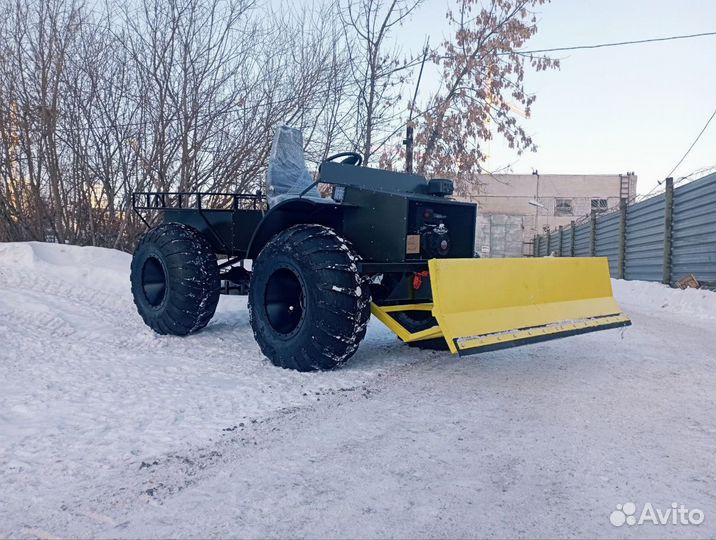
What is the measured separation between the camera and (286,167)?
5.62 meters

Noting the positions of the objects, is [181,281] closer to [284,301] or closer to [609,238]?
[284,301]

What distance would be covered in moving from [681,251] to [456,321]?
8.56 m

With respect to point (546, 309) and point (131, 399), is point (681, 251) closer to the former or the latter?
point (546, 309)

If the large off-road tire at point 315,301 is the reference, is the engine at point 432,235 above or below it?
above

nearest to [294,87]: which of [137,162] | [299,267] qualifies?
[137,162]

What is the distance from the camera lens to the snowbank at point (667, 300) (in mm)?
8539

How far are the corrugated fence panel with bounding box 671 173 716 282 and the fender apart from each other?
7.37 meters

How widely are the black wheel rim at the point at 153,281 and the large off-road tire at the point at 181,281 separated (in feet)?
0.09

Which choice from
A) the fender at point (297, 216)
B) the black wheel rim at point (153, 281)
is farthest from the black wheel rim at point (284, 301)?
the black wheel rim at point (153, 281)

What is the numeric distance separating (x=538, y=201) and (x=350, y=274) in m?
32.4

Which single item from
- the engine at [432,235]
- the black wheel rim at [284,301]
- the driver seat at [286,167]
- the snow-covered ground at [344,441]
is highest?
the driver seat at [286,167]

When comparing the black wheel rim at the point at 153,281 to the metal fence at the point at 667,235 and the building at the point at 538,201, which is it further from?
the building at the point at 538,201

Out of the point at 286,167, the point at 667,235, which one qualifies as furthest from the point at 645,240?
the point at 286,167

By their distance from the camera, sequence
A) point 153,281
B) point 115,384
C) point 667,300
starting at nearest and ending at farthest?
point 115,384
point 153,281
point 667,300
